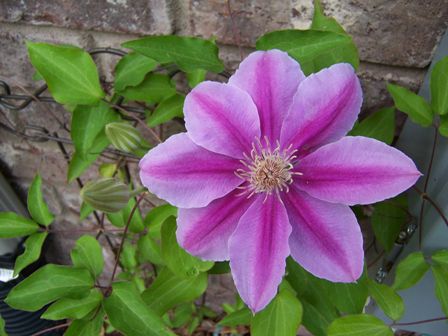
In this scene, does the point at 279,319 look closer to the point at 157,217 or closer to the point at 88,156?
the point at 157,217

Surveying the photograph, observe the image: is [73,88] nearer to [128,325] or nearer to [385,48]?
[128,325]

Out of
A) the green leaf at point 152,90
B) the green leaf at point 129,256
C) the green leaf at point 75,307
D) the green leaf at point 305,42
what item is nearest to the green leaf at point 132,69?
the green leaf at point 152,90

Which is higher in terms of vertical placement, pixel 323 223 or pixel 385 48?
pixel 385 48

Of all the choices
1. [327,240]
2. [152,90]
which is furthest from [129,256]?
[327,240]

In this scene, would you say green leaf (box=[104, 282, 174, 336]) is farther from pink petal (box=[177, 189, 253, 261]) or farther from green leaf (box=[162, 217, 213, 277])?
pink petal (box=[177, 189, 253, 261])

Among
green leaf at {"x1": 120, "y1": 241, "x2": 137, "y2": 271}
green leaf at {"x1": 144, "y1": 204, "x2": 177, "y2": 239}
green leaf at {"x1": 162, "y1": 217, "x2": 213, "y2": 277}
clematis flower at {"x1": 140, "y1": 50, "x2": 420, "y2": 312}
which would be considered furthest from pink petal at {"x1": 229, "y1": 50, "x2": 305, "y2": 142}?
green leaf at {"x1": 120, "y1": 241, "x2": 137, "y2": 271}

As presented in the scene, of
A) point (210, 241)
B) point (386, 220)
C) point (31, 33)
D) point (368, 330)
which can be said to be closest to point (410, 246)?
point (386, 220)
